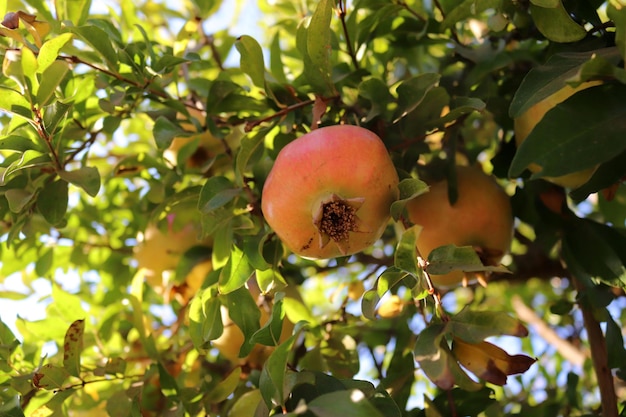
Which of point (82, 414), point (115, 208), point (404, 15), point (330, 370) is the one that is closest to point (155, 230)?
point (115, 208)

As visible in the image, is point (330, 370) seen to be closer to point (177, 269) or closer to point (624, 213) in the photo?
point (177, 269)

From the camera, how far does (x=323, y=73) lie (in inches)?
52.4

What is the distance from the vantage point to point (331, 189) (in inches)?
43.0

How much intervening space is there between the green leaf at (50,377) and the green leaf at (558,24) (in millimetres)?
1120

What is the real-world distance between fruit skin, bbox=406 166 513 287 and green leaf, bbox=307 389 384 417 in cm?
57

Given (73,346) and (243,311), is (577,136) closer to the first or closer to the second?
(243,311)

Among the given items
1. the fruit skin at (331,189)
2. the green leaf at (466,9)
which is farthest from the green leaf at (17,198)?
the green leaf at (466,9)

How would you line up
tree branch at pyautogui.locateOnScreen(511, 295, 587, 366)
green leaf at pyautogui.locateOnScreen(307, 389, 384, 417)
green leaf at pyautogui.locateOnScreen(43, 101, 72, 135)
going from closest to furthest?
green leaf at pyautogui.locateOnScreen(307, 389, 384, 417)
green leaf at pyautogui.locateOnScreen(43, 101, 72, 135)
tree branch at pyautogui.locateOnScreen(511, 295, 587, 366)

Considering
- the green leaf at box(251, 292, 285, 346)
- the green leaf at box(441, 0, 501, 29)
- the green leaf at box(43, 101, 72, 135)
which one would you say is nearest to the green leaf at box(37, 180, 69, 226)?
the green leaf at box(43, 101, 72, 135)

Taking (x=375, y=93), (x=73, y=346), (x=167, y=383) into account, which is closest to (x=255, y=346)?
(x=167, y=383)

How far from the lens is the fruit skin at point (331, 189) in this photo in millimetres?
1090

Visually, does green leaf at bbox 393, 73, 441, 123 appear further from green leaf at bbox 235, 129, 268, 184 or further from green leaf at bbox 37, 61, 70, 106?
green leaf at bbox 37, 61, 70, 106

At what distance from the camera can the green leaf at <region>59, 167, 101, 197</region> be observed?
4.16 ft

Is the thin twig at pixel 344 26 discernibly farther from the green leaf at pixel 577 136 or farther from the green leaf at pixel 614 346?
the green leaf at pixel 614 346
